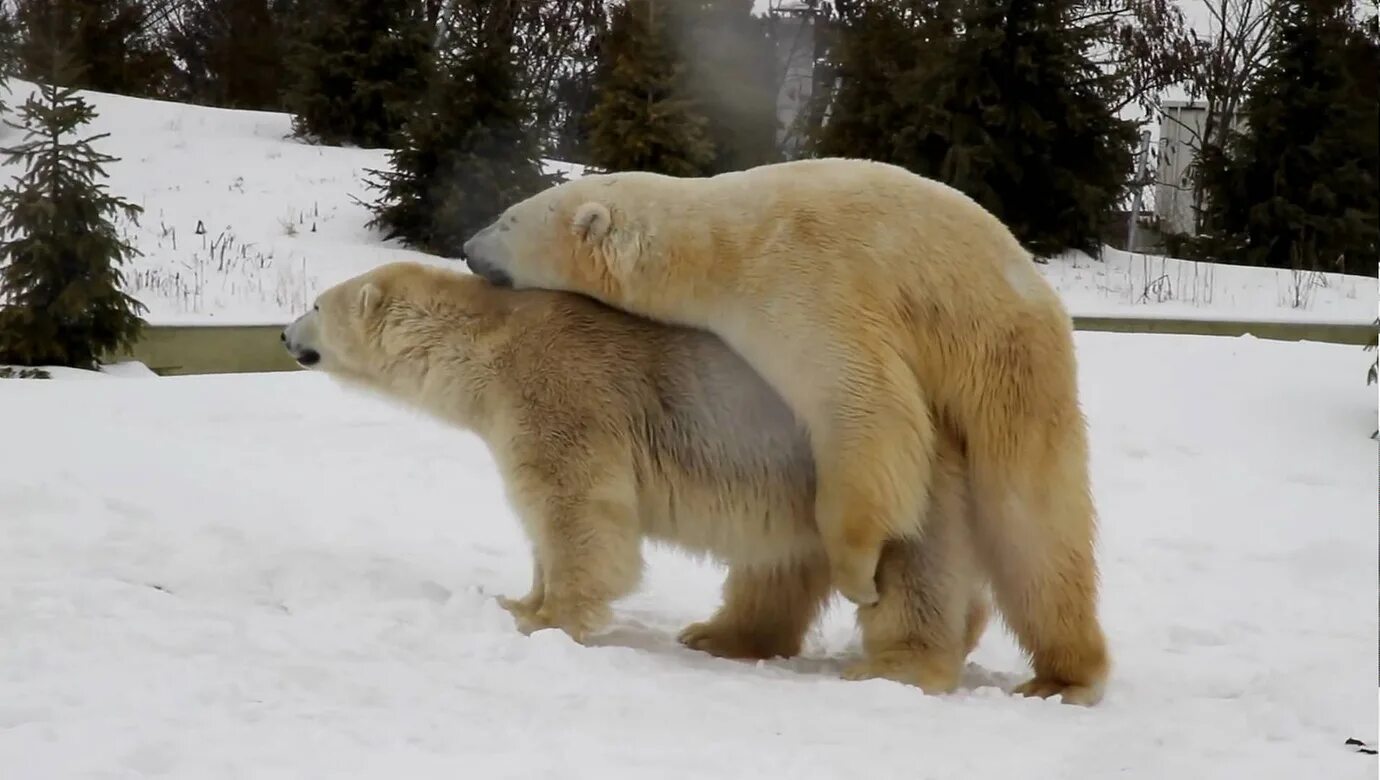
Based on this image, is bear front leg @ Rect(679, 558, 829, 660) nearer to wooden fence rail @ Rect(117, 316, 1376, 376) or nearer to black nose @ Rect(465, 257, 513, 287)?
black nose @ Rect(465, 257, 513, 287)

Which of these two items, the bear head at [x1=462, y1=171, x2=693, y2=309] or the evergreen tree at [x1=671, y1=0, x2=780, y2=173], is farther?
the evergreen tree at [x1=671, y1=0, x2=780, y2=173]

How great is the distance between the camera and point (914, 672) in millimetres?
3414

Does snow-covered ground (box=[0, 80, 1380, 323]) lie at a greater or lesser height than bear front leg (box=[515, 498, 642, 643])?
greater

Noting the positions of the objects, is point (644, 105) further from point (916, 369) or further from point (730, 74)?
point (916, 369)

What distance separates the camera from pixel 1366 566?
1360mm

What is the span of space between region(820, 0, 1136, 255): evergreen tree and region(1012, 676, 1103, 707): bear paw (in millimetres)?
7417

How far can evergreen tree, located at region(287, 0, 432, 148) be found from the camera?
11125 millimetres

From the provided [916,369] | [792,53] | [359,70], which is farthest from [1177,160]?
[359,70]

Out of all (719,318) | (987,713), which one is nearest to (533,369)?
(719,318)

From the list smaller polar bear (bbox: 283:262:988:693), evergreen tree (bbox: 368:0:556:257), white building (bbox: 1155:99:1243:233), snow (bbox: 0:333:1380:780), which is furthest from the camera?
evergreen tree (bbox: 368:0:556:257)

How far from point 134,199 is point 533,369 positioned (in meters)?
7.37

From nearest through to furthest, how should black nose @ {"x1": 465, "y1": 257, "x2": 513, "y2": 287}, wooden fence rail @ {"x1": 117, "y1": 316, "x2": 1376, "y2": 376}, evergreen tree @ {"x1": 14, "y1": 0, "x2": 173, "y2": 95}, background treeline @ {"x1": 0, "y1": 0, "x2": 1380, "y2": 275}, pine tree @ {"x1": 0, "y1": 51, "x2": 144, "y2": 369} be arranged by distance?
black nose @ {"x1": 465, "y1": 257, "x2": 513, "y2": 287}, pine tree @ {"x1": 0, "y1": 51, "x2": 144, "y2": 369}, wooden fence rail @ {"x1": 117, "y1": 316, "x2": 1376, "y2": 376}, evergreen tree @ {"x1": 14, "y1": 0, "x2": 173, "y2": 95}, background treeline @ {"x1": 0, "y1": 0, "x2": 1380, "y2": 275}

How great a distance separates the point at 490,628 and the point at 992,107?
919 cm

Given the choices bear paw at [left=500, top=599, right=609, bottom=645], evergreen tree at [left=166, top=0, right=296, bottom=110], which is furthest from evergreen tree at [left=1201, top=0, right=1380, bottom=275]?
evergreen tree at [left=166, top=0, right=296, bottom=110]
